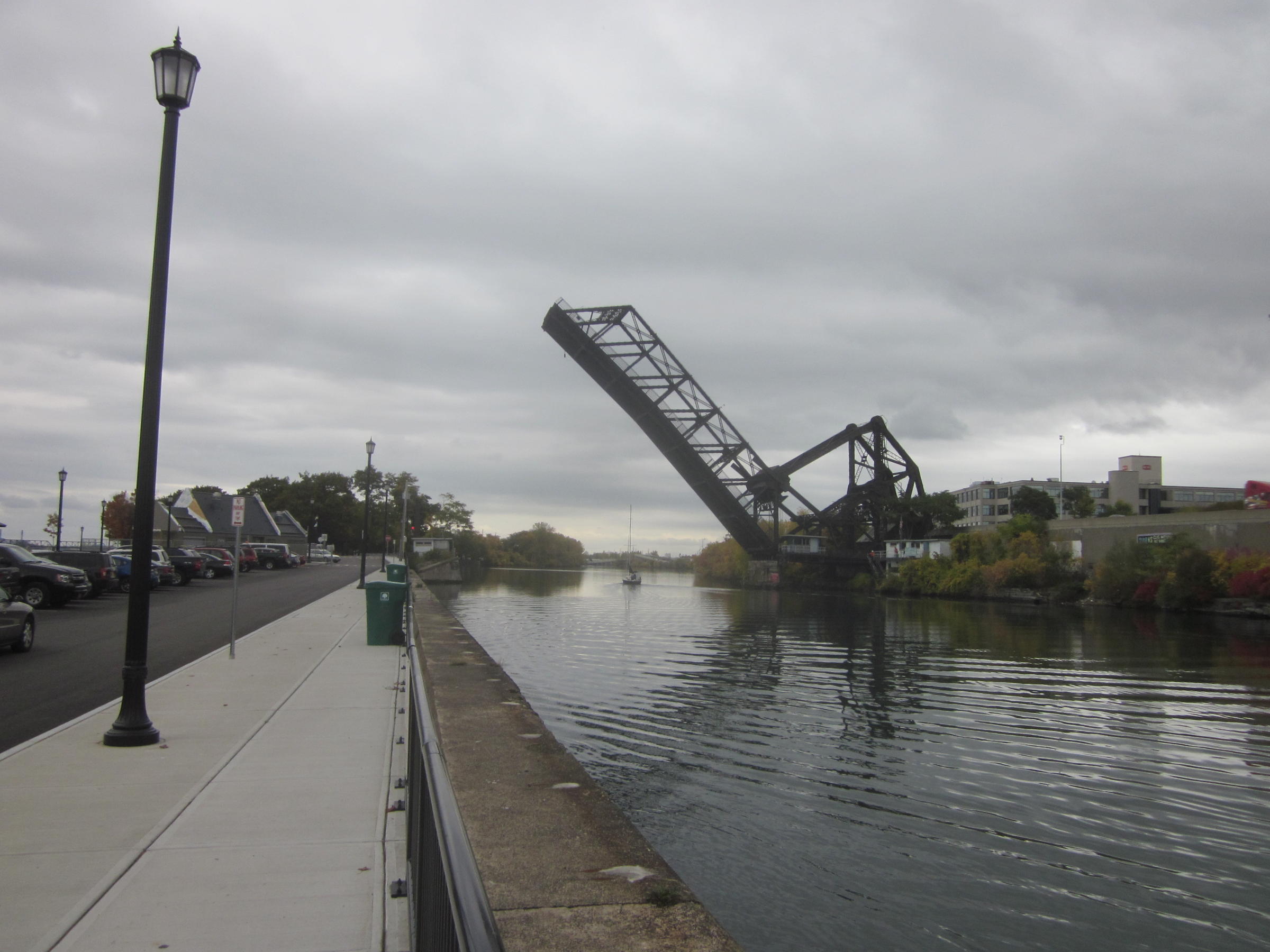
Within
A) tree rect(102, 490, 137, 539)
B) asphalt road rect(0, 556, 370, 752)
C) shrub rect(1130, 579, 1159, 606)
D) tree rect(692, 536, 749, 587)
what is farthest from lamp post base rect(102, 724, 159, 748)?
tree rect(102, 490, 137, 539)

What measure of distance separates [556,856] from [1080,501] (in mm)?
95964

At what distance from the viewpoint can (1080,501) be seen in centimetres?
9038

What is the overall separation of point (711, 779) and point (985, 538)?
57.0m

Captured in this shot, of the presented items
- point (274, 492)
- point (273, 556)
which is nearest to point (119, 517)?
point (274, 492)

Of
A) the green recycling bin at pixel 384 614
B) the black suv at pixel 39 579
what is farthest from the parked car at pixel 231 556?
the green recycling bin at pixel 384 614

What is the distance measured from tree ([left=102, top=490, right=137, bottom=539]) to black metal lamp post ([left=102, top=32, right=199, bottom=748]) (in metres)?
107

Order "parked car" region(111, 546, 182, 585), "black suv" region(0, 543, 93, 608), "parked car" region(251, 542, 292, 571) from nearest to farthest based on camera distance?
1. "black suv" region(0, 543, 93, 608)
2. "parked car" region(111, 546, 182, 585)
3. "parked car" region(251, 542, 292, 571)

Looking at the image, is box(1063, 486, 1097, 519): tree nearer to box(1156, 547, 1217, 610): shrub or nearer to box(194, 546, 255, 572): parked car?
box(1156, 547, 1217, 610): shrub

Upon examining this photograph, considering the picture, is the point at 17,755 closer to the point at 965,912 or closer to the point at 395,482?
the point at 965,912

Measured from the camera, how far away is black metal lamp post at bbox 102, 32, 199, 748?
7695 millimetres

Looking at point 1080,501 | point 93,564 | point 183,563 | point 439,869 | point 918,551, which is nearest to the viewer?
point 439,869

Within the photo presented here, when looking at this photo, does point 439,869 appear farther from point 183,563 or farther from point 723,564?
point 723,564

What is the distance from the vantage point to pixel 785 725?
13.8m

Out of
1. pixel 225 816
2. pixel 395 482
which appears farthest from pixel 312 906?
pixel 395 482
